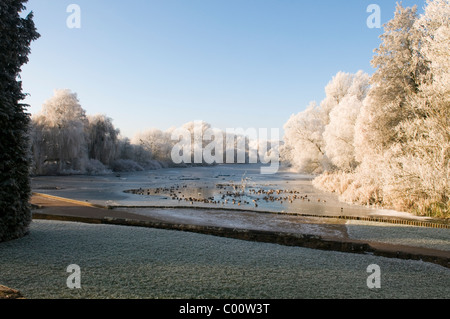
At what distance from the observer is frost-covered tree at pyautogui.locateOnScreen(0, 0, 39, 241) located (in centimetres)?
679

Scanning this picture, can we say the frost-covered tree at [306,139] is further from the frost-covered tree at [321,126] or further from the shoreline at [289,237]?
the shoreline at [289,237]

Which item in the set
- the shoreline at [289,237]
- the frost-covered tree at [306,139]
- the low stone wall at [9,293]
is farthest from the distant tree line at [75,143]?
the frost-covered tree at [306,139]

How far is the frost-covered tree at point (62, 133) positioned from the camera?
36938 mm

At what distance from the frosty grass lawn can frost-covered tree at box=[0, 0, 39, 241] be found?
54 centimetres

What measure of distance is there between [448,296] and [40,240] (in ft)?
24.7

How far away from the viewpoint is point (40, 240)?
680 cm

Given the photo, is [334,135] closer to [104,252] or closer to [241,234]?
[241,234]

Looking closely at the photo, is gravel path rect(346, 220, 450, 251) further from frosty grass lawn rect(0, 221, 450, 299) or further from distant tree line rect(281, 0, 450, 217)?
distant tree line rect(281, 0, 450, 217)

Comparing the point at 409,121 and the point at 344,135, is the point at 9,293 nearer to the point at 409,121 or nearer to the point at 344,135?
the point at 409,121

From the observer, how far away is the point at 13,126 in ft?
23.1

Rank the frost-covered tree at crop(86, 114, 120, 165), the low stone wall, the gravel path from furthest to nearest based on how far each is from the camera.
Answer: the frost-covered tree at crop(86, 114, 120, 165)
the gravel path
the low stone wall

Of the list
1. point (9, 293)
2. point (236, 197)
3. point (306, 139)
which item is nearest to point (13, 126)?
point (9, 293)

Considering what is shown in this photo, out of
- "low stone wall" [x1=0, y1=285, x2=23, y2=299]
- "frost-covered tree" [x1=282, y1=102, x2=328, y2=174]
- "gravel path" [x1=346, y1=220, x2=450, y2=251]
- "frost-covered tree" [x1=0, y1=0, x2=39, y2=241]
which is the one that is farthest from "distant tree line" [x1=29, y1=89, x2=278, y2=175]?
"frost-covered tree" [x1=282, y1=102, x2=328, y2=174]
